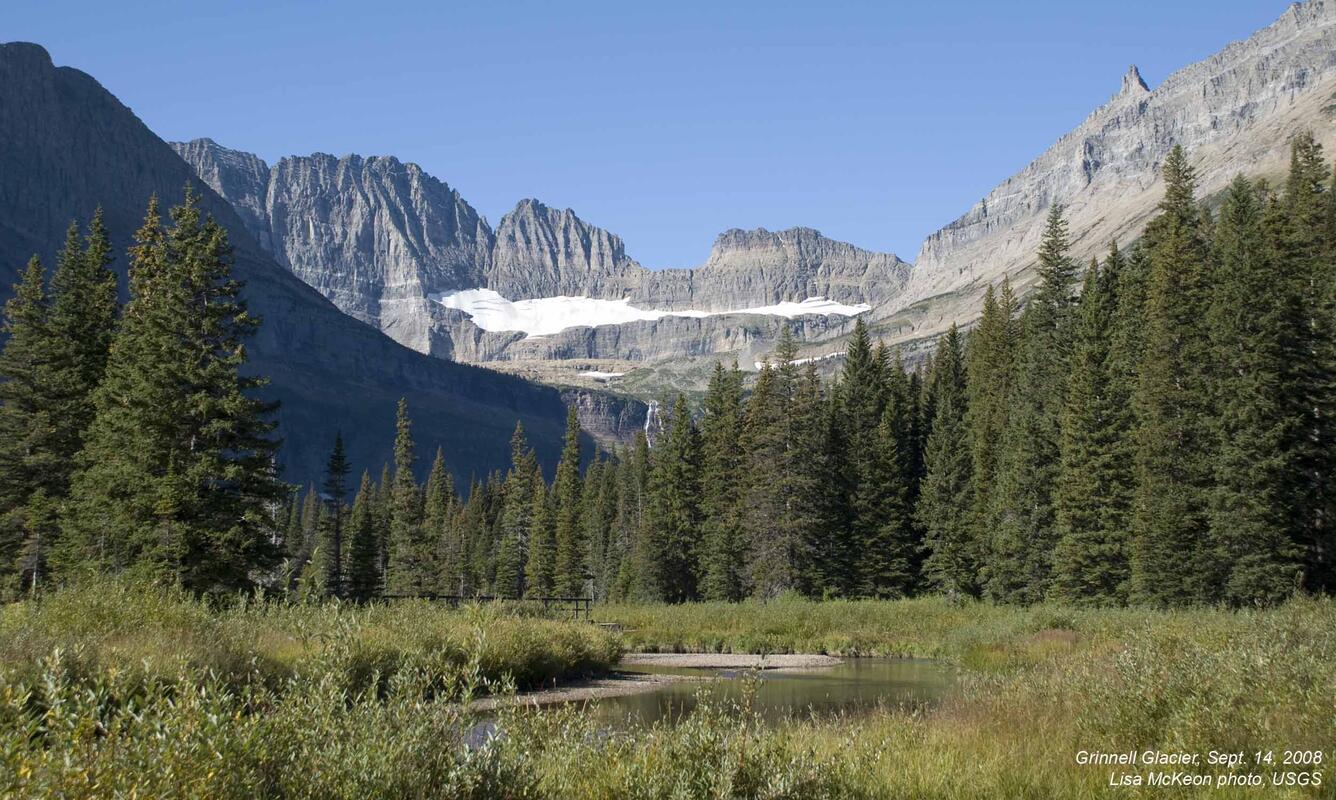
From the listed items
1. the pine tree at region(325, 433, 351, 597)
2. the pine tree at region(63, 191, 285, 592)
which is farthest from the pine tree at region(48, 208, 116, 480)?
the pine tree at region(325, 433, 351, 597)

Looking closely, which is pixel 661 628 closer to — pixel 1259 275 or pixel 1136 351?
pixel 1136 351

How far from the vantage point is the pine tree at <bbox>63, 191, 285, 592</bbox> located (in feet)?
98.1

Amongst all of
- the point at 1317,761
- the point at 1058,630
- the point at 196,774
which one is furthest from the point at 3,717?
the point at 1058,630

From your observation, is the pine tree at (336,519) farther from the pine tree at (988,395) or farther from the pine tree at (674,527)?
the pine tree at (988,395)

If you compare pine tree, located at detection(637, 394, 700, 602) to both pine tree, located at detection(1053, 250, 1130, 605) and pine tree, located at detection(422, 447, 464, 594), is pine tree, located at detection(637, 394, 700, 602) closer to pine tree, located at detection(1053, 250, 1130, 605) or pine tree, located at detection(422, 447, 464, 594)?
pine tree, located at detection(1053, 250, 1130, 605)

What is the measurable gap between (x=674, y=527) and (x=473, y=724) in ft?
207

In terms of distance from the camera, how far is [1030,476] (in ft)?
163

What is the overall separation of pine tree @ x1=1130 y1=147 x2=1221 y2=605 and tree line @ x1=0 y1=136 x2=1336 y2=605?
12 centimetres

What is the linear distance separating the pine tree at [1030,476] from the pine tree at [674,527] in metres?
22.8

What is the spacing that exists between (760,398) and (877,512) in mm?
11189

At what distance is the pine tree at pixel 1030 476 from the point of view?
161ft

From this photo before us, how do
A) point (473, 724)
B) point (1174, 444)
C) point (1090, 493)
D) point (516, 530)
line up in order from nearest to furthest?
1. point (473, 724)
2. point (1174, 444)
3. point (1090, 493)
4. point (516, 530)

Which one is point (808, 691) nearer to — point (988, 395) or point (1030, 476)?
point (1030, 476)

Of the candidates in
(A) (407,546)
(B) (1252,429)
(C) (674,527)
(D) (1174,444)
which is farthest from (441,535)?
(B) (1252,429)
